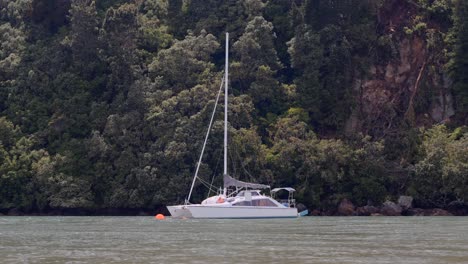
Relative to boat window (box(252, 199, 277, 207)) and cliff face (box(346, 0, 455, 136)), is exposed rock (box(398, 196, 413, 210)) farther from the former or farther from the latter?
boat window (box(252, 199, 277, 207))

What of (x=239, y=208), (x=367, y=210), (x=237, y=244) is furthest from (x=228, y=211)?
(x=237, y=244)

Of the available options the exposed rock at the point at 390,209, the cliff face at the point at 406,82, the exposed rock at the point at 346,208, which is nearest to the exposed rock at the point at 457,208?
the exposed rock at the point at 390,209

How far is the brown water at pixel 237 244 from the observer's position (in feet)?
86.7

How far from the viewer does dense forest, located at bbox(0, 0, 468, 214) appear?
6531cm

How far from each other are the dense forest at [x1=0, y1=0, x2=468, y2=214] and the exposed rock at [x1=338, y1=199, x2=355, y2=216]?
457mm

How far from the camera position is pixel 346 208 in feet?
209

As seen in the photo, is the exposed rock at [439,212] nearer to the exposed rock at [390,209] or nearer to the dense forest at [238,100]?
the dense forest at [238,100]

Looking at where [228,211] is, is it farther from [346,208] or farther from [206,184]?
[346,208]

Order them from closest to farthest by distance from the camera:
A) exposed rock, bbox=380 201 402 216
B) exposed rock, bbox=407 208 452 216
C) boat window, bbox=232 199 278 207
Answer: boat window, bbox=232 199 278 207, exposed rock, bbox=407 208 452 216, exposed rock, bbox=380 201 402 216

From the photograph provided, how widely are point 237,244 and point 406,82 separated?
44.0 m

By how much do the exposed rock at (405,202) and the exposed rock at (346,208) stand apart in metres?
3.23

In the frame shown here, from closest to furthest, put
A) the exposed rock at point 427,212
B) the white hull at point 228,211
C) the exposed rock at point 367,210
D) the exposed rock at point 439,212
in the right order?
1. the white hull at point 228,211
2. the exposed rock at point 439,212
3. the exposed rock at point 427,212
4. the exposed rock at point 367,210

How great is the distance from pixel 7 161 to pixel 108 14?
1447 centimetres

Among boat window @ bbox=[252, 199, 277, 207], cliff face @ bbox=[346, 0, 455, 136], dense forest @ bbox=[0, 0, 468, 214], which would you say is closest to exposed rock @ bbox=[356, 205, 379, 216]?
dense forest @ bbox=[0, 0, 468, 214]
